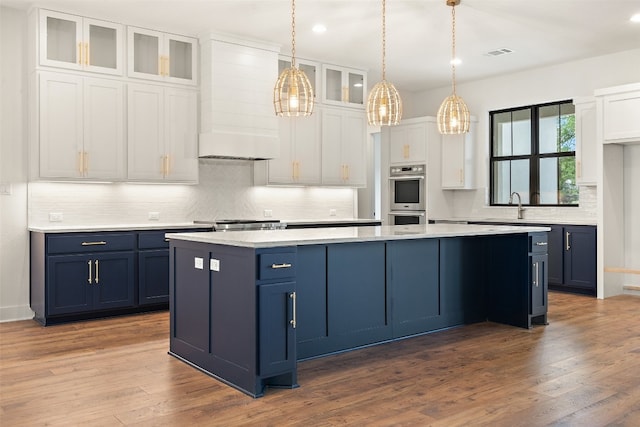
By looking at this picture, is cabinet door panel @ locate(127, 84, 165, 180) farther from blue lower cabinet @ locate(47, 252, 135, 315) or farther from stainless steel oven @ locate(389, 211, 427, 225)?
stainless steel oven @ locate(389, 211, 427, 225)

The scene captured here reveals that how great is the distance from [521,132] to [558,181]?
936 millimetres

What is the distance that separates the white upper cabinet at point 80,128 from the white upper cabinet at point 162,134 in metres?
0.14

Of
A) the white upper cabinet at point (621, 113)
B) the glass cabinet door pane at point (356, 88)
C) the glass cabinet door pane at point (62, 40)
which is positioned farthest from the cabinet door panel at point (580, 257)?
A: the glass cabinet door pane at point (62, 40)

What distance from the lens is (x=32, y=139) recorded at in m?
5.53

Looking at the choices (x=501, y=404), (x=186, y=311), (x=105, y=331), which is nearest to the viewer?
(x=501, y=404)

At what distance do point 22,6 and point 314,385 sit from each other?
464 centimetres

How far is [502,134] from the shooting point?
8633mm

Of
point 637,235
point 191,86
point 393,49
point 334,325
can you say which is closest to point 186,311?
point 334,325

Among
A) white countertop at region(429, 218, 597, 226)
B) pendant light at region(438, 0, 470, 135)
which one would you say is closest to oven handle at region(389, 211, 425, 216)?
white countertop at region(429, 218, 597, 226)

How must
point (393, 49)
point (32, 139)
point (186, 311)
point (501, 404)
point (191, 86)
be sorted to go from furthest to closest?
point (393, 49) → point (191, 86) → point (32, 139) → point (186, 311) → point (501, 404)

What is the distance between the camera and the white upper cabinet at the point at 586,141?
714 centimetres

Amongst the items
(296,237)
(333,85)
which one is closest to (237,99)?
(333,85)

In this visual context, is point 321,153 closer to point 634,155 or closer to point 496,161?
point 496,161

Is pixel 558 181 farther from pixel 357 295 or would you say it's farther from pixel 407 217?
pixel 357 295
